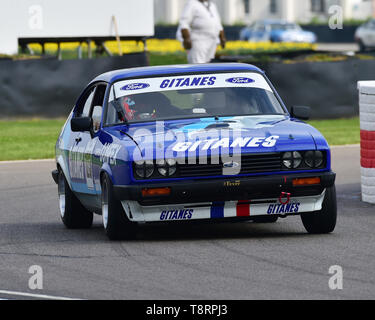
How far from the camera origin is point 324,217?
396 inches

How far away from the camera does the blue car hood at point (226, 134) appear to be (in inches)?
378

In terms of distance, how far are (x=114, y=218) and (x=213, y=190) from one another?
0.88 metres

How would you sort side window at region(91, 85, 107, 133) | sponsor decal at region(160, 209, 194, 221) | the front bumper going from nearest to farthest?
the front bumper < sponsor decal at region(160, 209, 194, 221) < side window at region(91, 85, 107, 133)

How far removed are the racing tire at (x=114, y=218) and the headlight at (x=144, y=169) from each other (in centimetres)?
31

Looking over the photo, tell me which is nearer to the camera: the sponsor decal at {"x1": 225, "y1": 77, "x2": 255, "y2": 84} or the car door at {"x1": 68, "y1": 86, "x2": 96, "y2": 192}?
the sponsor decal at {"x1": 225, "y1": 77, "x2": 255, "y2": 84}

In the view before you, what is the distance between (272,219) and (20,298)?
3576 millimetres

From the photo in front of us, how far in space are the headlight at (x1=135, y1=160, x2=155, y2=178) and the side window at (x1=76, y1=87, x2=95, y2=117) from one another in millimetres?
2255

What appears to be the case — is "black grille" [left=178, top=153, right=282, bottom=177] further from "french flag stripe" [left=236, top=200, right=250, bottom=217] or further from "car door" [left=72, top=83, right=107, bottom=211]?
"car door" [left=72, top=83, right=107, bottom=211]

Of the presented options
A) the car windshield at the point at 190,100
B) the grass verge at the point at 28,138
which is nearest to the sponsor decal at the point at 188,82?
Answer: the car windshield at the point at 190,100

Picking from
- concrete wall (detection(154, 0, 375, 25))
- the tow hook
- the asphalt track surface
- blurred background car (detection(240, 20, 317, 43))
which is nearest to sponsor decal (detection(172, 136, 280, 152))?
the tow hook

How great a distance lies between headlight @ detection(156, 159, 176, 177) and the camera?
9.50 metres

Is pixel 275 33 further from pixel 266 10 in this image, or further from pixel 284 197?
pixel 284 197

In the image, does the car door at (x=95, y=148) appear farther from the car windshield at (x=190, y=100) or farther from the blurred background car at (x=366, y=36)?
the blurred background car at (x=366, y=36)
